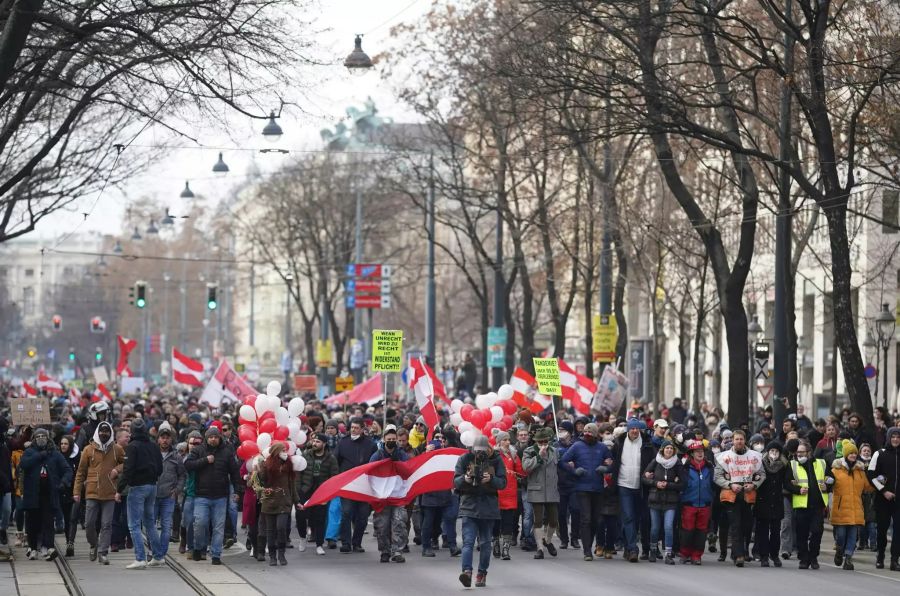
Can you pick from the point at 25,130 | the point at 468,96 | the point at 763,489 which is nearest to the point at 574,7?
the point at 763,489

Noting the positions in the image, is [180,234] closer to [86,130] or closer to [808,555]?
[86,130]

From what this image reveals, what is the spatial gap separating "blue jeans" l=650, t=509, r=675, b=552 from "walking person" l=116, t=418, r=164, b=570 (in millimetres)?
5348

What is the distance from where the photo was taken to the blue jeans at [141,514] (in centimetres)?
1925

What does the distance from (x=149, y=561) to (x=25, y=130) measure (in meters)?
15.4

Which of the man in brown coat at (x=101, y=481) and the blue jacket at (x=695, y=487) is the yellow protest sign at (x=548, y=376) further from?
the man in brown coat at (x=101, y=481)

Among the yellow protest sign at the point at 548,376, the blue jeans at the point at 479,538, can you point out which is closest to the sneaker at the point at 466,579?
the blue jeans at the point at 479,538

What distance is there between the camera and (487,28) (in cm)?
3991

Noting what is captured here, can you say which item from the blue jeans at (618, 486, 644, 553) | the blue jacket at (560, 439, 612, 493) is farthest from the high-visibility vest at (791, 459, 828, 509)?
the blue jacket at (560, 439, 612, 493)

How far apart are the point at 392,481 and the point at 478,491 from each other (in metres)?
3.46

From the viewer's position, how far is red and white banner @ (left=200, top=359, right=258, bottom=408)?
37125 millimetres

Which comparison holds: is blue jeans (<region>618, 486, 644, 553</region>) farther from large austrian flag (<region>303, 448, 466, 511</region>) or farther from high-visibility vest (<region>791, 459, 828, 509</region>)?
large austrian flag (<region>303, 448, 466, 511</region>)

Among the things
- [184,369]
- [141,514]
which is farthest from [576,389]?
[141,514]

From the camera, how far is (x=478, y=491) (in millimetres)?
17531

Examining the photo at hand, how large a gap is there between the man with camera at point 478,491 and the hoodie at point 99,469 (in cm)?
412
